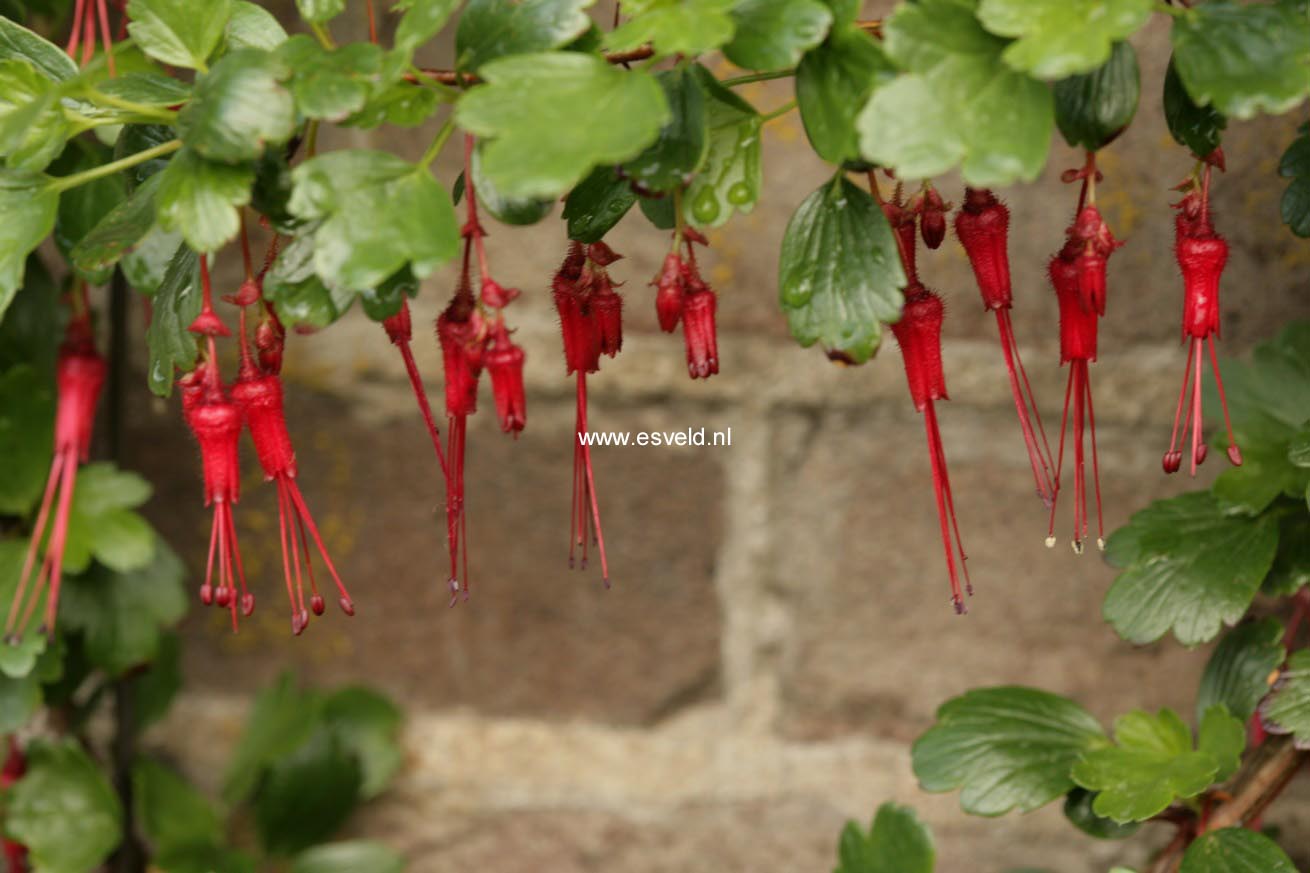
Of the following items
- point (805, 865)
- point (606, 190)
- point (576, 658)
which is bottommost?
point (805, 865)

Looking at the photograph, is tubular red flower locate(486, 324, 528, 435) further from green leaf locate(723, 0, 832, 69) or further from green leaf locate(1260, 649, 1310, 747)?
green leaf locate(1260, 649, 1310, 747)

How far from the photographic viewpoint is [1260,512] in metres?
0.59

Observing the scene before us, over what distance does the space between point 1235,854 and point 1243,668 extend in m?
0.12

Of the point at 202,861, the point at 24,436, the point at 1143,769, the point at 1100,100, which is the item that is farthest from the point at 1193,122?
the point at 202,861

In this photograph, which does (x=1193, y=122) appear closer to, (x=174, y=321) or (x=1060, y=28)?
(x=1060, y=28)

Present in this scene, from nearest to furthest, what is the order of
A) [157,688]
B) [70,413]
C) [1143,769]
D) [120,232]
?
[120,232]
[1143,769]
[70,413]
[157,688]

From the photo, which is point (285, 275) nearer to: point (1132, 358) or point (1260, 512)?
point (1260, 512)

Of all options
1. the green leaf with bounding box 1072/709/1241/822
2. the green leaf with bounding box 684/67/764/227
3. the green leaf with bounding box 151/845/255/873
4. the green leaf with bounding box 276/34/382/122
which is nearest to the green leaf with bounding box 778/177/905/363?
the green leaf with bounding box 684/67/764/227

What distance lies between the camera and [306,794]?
0.91 meters

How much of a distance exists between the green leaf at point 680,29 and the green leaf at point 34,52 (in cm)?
24

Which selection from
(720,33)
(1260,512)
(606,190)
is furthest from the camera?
(1260,512)

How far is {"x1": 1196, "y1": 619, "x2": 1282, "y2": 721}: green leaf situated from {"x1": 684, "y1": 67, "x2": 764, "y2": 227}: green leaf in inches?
14.6

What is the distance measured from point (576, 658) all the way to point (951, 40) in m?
0.63

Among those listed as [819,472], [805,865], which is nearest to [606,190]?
[819,472]
